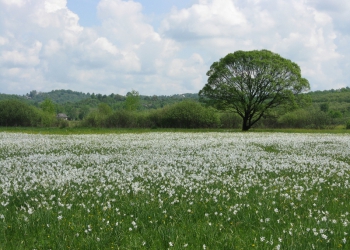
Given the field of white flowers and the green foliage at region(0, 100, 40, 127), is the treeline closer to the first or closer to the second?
the green foliage at region(0, 100, 40, 127)

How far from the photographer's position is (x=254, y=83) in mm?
55125

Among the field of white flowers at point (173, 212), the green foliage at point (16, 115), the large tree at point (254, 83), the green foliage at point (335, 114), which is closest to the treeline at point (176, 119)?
the green foliage at point (16, 115)

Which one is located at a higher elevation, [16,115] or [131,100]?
[131,100]

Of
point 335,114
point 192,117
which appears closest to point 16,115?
point 192,117

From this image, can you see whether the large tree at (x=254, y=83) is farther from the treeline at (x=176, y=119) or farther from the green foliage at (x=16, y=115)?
the green foliage at (x=16, y=115)

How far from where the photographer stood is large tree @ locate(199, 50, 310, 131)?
177ft

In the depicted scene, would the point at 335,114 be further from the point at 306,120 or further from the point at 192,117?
the point at 192,117

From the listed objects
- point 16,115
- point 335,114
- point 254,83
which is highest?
point 254,83

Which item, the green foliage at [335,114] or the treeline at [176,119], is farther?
the green foliage at [335,114]

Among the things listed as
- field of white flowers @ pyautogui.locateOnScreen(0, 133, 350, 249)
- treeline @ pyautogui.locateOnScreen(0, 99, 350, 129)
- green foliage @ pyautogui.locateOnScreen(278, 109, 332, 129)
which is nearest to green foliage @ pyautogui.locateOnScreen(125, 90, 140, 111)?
treeline @ pyautogui.locateOnScreen(0, 99, 350, 129)

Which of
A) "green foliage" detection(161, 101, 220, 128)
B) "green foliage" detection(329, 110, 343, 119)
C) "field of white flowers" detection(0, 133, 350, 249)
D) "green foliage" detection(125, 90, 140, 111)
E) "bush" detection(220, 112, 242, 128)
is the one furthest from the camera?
"green foliage" detection(125, 90, 140, 111)

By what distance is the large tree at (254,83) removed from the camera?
53844mm

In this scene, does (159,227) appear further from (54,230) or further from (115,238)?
(54,230)

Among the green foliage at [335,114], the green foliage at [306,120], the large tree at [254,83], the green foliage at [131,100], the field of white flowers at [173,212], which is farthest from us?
the green foliage at [131,100]
